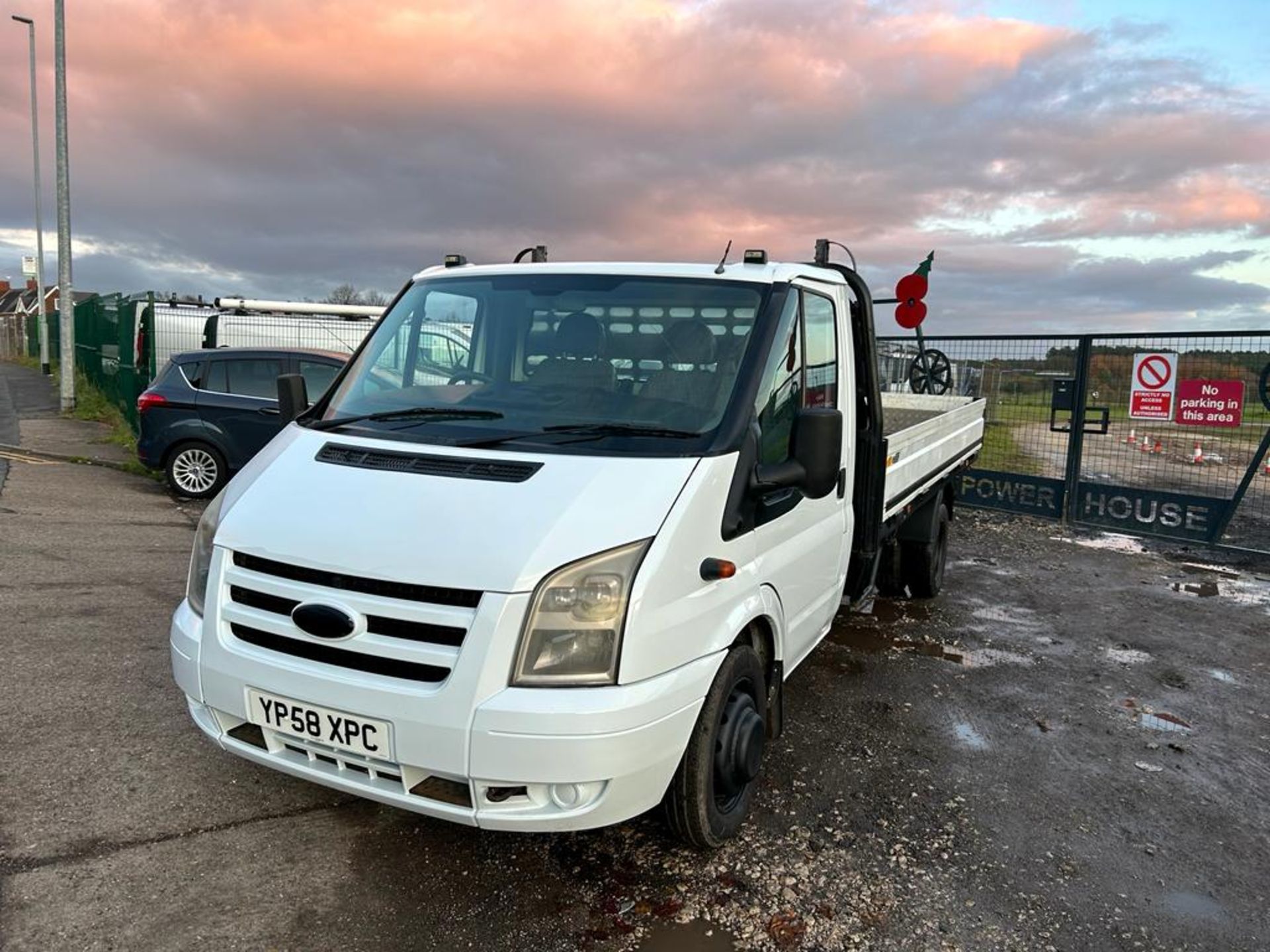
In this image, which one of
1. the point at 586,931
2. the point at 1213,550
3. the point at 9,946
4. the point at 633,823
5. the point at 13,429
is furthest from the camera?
the point at 13,429

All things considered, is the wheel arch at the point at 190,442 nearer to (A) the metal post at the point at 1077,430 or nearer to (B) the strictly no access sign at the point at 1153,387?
(A) the metal post at the point at 1077,430

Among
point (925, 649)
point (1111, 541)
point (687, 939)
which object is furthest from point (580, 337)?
point (1111, 541)

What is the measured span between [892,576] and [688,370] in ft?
13.1

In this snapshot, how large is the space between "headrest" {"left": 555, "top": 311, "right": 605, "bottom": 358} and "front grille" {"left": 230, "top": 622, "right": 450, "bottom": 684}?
1.45m

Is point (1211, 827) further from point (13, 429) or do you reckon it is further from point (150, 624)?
point (13, 429)

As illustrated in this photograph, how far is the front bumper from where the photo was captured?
2457 mm

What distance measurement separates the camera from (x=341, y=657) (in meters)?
2.65

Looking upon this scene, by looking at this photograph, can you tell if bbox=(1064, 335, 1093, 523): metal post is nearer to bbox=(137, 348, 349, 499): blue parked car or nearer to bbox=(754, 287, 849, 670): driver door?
bbox=(754, 287, 849, 670): driver door

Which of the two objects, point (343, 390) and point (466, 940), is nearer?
point (466, 940)

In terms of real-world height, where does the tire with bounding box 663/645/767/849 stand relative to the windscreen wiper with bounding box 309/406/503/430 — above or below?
below

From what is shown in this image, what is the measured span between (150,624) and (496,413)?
10.9 feet

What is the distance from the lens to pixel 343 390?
149 inches

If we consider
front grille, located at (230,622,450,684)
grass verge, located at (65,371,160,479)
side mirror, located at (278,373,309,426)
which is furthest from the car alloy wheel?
front grille, located at (230,622,450,684)

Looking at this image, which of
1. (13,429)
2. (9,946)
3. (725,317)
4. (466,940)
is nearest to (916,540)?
(725,317)
